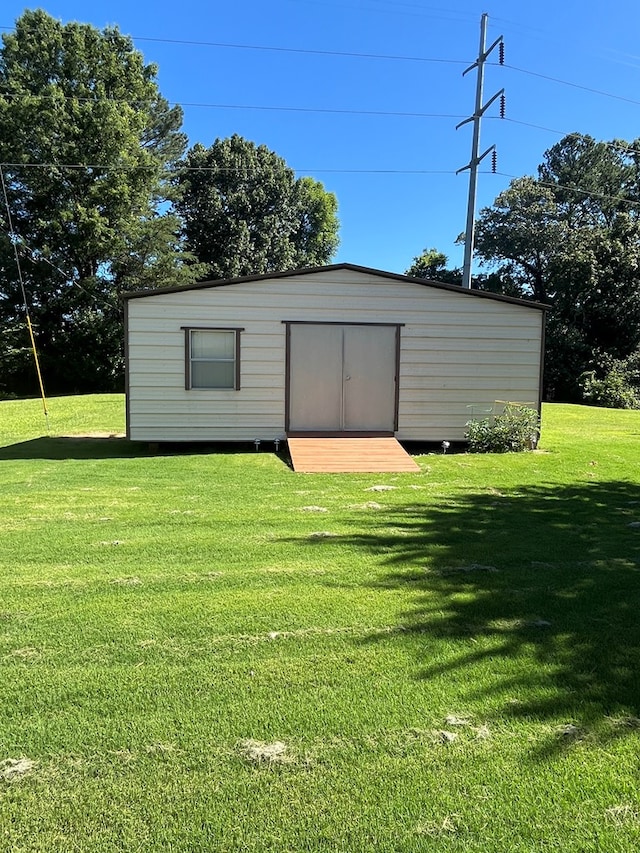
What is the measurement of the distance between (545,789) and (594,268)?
27629 millimetres

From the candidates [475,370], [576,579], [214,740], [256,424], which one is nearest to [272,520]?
[576,579]

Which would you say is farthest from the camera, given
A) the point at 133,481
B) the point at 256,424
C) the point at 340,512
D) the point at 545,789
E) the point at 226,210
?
the point at 226,210

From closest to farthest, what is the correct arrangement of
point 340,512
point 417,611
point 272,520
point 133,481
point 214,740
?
point 214,740, point 417,611, point 272,520, point 340,512, point 133,481

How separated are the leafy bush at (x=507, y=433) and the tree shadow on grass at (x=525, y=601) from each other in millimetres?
3783

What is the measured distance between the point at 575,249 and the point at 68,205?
22053mm

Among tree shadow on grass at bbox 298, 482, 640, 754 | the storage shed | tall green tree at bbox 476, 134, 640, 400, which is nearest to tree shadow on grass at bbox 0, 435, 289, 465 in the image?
the storage shed

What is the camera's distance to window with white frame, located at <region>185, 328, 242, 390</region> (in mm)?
9570

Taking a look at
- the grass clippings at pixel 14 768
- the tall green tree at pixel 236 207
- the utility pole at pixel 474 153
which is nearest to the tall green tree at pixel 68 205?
the tall green tree at pixel 236 207

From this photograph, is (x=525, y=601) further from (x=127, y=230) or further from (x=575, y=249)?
(x=575, y=249)

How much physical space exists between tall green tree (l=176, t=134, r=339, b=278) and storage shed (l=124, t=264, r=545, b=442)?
2083 centimetres

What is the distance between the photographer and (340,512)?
5.61 m

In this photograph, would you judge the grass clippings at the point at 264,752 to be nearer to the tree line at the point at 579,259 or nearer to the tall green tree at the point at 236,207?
the tree line at the point at 579,259

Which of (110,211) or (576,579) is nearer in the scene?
(576,579)

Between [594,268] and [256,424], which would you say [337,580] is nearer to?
[256,424]
